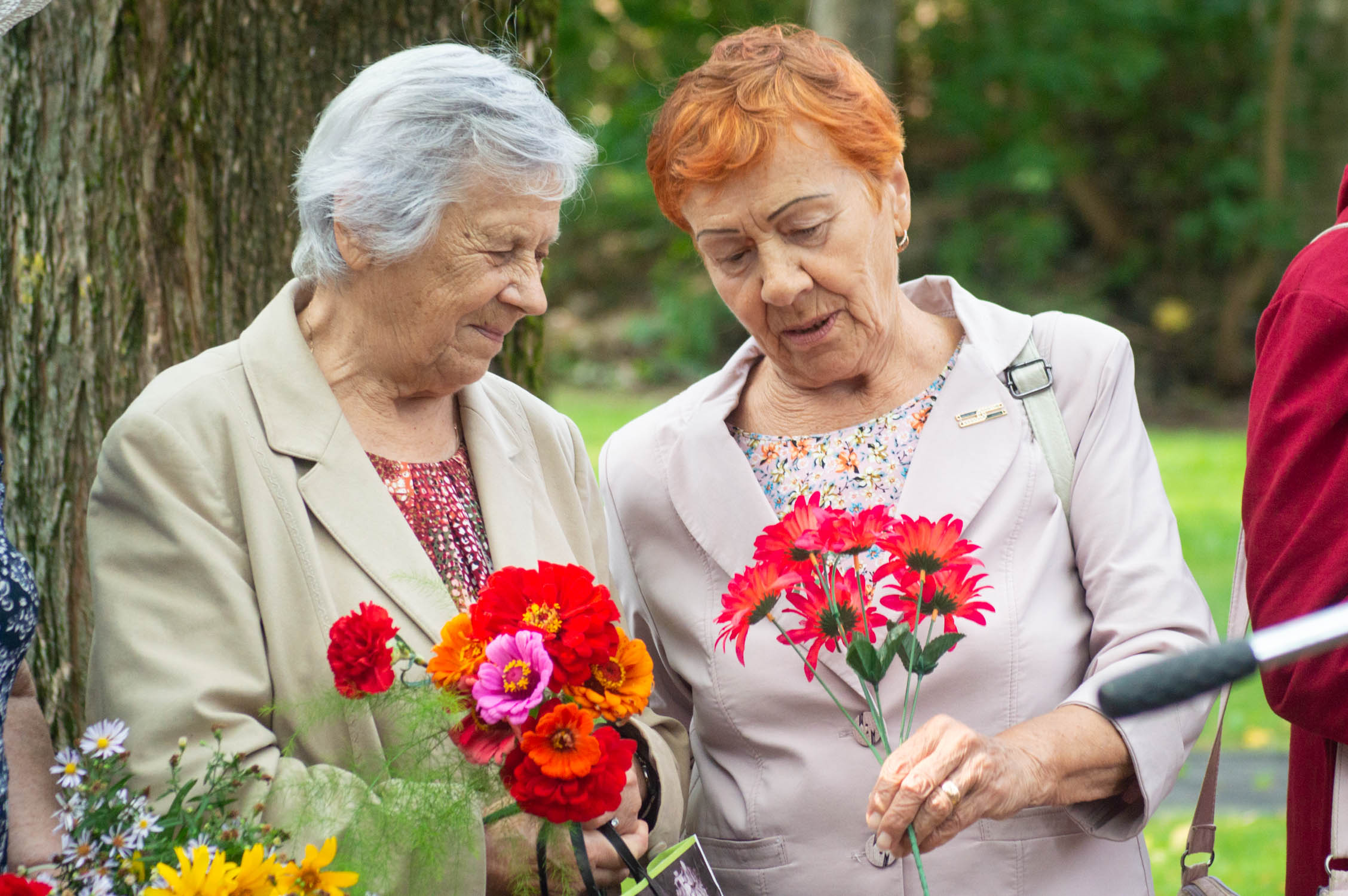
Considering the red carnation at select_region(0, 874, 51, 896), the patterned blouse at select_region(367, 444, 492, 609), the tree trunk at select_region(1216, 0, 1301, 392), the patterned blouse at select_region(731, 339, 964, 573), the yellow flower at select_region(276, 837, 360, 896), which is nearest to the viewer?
the red carnation at select_region(0, 874, 51, 896)

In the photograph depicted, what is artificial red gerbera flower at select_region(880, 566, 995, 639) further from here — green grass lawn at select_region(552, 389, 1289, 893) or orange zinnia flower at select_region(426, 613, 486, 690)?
orange zinnia flower at select_region(426, 613, 486, 690)

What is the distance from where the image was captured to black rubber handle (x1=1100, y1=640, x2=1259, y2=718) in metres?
0.91

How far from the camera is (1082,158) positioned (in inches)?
658

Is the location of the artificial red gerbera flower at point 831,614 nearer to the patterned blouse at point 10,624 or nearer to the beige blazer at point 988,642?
the beige blazer at point 988,642

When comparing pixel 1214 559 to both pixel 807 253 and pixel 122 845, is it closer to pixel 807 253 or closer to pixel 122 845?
pixel 807 253

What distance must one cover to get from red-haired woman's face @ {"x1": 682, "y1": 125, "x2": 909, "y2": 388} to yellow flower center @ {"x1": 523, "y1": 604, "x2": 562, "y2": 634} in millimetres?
910

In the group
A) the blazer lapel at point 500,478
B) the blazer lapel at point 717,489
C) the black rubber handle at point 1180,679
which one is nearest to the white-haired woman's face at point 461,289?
the blazer lapel at point 500,478

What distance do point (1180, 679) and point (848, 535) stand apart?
944 mm

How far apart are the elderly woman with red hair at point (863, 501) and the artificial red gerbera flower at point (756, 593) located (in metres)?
0.54

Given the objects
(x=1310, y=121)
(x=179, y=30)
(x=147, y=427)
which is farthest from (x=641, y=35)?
(x=147, y=427)

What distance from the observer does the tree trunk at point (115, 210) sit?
3.04 meters

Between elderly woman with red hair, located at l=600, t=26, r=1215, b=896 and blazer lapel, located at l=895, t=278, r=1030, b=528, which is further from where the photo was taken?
blazer lapel, located at l=895, t=278, r=1030, b=528

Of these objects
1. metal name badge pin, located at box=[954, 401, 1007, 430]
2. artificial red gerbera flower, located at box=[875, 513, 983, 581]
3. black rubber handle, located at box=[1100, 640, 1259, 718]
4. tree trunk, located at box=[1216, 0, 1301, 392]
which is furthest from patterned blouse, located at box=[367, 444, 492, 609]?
tree trunk, located at box=[1216, 0, 1301, 392]

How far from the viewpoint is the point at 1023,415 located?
255 centimetres
